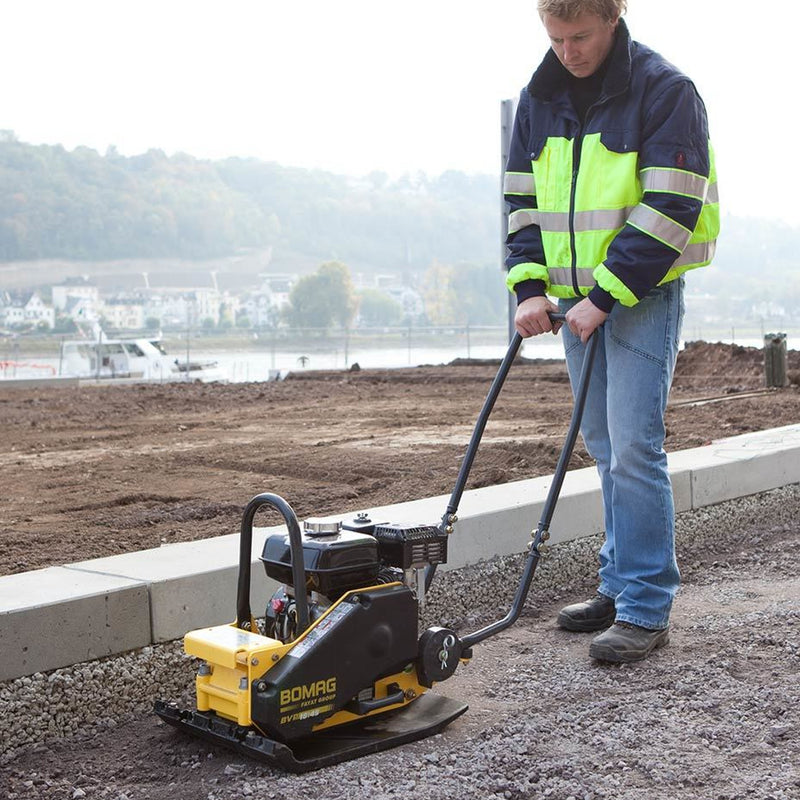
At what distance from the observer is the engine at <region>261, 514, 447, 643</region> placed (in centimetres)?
300

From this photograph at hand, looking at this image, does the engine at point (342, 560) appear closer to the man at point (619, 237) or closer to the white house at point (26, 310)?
the man at point (619, 237)

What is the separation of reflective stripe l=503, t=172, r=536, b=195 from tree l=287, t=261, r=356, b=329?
104 m

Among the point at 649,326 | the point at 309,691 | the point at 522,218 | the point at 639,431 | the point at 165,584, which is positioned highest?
the point at 522,218

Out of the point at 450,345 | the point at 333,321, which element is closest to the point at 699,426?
the point at 450,345

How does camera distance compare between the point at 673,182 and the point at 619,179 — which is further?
the point at 619,179

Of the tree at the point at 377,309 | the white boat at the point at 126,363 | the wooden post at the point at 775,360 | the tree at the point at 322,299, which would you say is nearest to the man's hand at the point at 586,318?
the wooden post at the point at 775,360

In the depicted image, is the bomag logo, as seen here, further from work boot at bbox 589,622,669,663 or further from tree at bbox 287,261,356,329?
tree at bbox 287,261,356,329

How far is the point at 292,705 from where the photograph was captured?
9.27 ft

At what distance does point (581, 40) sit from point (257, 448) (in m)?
4.46

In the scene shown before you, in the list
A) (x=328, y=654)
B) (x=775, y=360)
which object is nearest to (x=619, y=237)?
(x=328, y=654)

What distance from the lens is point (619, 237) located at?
3.48 meters

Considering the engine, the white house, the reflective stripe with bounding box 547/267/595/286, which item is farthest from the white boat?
the white house

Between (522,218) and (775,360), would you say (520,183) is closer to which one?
(522,218)

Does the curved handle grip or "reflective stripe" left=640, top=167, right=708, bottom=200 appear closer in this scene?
the curved handle grip
